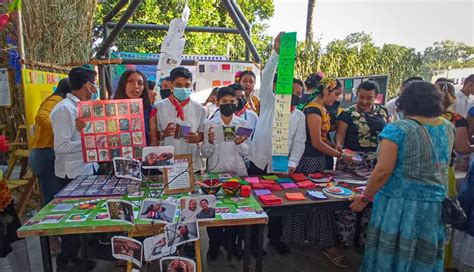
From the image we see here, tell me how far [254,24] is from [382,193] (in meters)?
12.8

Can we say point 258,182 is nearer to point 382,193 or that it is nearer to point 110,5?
point 382,193

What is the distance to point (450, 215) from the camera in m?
1.93

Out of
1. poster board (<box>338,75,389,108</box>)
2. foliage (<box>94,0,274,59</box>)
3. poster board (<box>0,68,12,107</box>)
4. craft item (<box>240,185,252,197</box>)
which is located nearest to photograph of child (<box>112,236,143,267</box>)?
craft item (<box>240,185,252,197</box>)

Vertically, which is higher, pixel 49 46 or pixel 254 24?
pixel 254 24

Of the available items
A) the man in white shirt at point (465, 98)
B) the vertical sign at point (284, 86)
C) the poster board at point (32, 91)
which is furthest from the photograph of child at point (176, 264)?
the man in white shirt at point (465, 98)

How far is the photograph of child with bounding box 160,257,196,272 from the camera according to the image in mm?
1680

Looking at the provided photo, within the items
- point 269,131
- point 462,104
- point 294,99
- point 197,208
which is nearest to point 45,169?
point 197,208

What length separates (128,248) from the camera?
1.64 m

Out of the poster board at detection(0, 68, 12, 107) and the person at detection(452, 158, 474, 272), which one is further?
the poster board at detection(0, 68, 12, 107)

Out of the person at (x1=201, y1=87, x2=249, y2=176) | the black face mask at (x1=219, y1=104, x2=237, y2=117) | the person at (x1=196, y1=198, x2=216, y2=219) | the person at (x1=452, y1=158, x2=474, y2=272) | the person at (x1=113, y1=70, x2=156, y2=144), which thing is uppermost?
the person at (x1=113, y1=70, x2=156, y2=144)

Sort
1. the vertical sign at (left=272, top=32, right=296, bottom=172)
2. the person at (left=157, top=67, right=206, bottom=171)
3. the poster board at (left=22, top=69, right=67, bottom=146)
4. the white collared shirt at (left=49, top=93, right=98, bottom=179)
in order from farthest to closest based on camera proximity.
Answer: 1. the poster board at (left=22, top=69, right=67, bottom=146)
2. the person at (left=157, top=67, right=206, bottom=171)
3. the white collared shirt at (left=49, top=93, right=98, bottom=179)
4. the vertical sign at (left=272, top=32, right=296, bottom=172)

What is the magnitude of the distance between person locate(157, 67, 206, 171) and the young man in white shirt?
0.54 metres

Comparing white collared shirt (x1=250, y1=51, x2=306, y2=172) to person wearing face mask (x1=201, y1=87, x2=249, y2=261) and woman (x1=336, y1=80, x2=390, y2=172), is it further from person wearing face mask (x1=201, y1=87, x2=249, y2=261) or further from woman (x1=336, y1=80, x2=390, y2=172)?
woman (x1=336, y1=80, x2=390, y2=172)

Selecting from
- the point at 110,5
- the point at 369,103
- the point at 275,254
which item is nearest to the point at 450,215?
the point at 369,103
